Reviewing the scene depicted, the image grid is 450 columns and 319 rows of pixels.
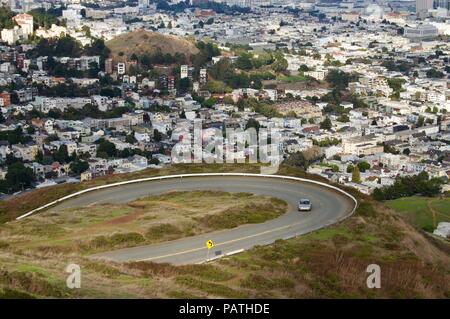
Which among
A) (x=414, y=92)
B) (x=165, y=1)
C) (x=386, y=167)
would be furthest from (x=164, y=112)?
(x=165, y=1)

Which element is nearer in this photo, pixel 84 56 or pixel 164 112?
pixel 164 112

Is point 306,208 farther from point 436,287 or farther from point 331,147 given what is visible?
point 331,147

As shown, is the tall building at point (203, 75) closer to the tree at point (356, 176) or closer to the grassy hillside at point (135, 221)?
the tree at point (356, 176)

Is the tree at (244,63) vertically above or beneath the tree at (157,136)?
above
